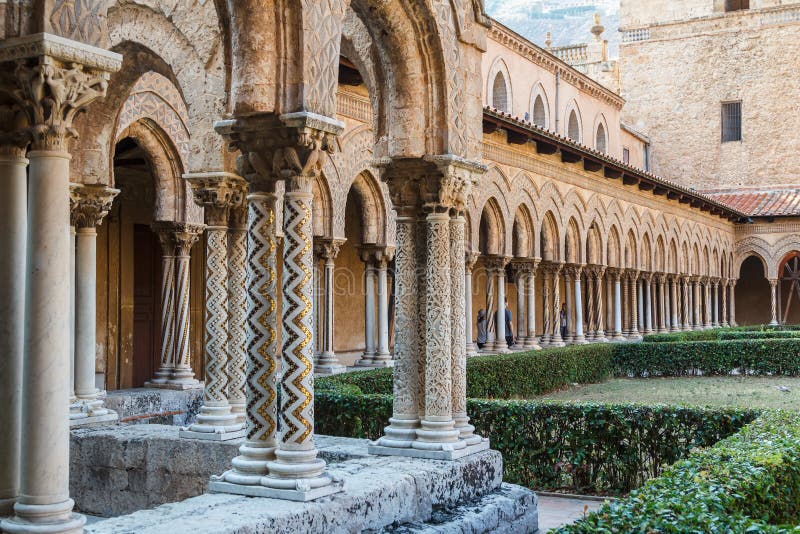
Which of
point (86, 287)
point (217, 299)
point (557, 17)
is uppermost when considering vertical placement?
point (557, 17)

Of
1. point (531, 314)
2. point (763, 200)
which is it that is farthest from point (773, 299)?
point (531, 314)

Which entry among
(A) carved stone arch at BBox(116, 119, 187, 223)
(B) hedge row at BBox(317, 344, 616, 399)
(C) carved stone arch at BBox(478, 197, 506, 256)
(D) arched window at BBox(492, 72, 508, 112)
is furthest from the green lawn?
(D) arched window at BBox(492, 72, 508, 112)

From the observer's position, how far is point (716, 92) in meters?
40.3

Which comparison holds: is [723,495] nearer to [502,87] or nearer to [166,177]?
[166,177]

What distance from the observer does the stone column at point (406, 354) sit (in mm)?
6953

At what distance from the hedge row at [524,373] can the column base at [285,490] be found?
525 cm

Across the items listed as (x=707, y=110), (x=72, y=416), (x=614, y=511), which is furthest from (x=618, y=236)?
(x=614, y=511)

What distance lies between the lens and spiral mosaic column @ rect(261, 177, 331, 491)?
5.43 metres

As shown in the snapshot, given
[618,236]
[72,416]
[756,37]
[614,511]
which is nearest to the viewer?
[614,511]

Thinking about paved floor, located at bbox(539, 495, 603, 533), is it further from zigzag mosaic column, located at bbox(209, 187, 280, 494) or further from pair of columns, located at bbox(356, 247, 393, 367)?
pair of columns, located at bbox(356, 247, 393, 367)

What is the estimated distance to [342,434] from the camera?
953cm

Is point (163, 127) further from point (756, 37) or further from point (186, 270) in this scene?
point (756, 37)

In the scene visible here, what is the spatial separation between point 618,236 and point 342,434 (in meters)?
20.3

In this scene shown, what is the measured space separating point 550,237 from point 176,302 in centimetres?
1276
